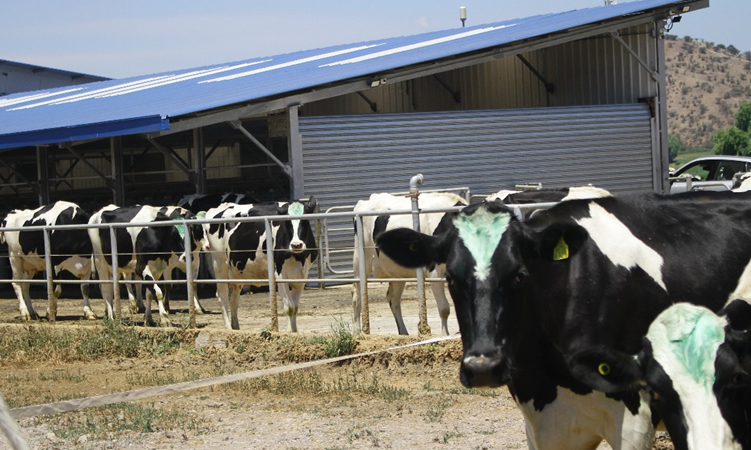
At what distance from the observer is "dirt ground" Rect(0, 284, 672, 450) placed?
25.6ft

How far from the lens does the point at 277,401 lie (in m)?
9.40

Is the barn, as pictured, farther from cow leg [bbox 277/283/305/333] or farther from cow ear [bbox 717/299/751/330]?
cow ear [bbox 717/299/751/330]

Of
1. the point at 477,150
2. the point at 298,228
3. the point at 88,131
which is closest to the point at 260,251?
the point at 298,228

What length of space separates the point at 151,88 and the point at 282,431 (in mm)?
22980

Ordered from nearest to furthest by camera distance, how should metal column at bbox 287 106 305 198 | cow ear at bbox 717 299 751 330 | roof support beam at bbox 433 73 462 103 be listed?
1. cow ear at bbox 717 299 751 330
2. metal column at bbox 287 106 305 198
3. roof support beam at bbox 433 73 462 103

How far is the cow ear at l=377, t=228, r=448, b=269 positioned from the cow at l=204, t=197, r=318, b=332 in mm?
7850

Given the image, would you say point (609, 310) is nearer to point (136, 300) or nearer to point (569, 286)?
point (569, 286)

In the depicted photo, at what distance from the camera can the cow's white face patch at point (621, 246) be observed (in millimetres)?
5312

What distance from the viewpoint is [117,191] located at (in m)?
23.2

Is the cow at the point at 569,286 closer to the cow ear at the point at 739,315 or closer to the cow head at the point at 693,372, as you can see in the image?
the cow head at the point at 693,372

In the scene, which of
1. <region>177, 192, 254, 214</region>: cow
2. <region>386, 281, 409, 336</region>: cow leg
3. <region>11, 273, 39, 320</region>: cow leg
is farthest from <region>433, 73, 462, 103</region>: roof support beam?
<region>386, 281, 409, 336</region>: cow leg

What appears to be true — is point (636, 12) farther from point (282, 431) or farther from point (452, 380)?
point (282, 431)

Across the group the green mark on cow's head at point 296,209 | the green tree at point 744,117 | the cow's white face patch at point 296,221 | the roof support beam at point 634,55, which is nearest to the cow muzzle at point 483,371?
the cow's white face patch at point 296,221

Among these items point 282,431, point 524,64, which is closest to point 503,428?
point 282,431
